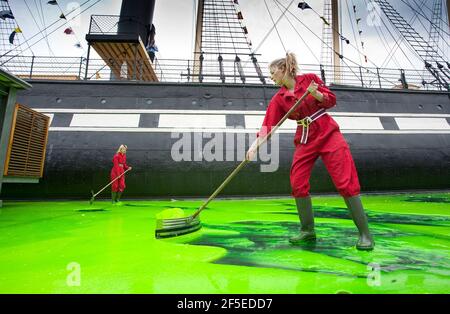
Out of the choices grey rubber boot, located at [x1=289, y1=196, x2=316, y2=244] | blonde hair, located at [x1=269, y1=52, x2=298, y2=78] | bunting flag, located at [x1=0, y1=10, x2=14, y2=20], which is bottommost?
grey rubber boot, located at [x1=289, y1=196, x2=316, y2=244]

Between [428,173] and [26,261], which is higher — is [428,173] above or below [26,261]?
above

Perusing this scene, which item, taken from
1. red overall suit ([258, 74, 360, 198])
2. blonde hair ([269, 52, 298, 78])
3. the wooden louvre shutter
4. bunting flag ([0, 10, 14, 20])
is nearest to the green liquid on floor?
red overall suit ([258, 74, 360, 198])

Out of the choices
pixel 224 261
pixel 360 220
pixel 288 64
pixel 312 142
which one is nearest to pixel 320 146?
pixel 312 142

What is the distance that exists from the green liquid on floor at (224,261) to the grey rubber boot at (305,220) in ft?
0.33

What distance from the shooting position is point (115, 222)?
4.45 metres

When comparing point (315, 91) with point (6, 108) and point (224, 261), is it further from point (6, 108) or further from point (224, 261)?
point (6, 108)

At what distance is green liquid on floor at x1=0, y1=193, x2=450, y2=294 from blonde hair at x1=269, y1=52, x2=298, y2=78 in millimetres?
1746

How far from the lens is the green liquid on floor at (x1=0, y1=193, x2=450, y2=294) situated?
1.70 m

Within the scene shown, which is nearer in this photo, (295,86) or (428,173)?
(295,86)

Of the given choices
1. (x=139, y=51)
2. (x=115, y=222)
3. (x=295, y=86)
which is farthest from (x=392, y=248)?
(x=139, y=51)

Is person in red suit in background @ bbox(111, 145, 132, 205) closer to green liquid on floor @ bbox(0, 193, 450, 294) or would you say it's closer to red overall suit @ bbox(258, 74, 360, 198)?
green liquid on floor @ bbox(0, 193, 450, 294)

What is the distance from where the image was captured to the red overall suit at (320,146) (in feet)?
8.12

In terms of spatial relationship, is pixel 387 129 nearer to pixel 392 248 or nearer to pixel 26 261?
pixel 392 248

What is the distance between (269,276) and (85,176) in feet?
25.9
